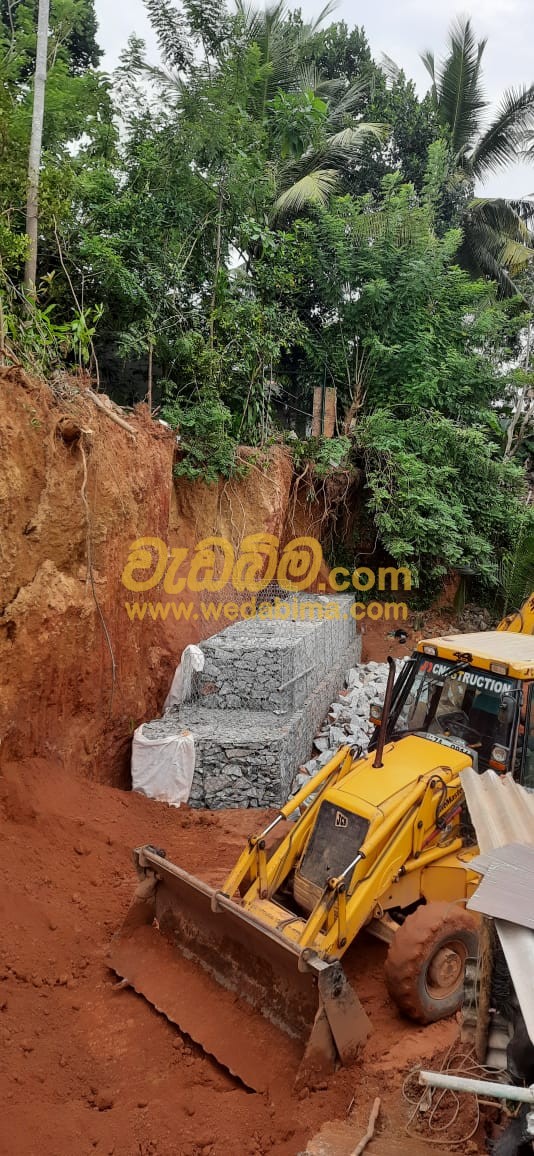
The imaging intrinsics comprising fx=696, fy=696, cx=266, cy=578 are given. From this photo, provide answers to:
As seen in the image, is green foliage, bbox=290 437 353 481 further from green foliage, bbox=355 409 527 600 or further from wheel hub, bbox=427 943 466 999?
wheel hub, bbox=427 943 466 999

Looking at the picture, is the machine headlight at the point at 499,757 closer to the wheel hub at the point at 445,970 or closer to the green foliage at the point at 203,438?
the wheel hub at the point at 445,970

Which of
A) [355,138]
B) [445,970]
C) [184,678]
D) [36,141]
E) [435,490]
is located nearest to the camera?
[445,970]

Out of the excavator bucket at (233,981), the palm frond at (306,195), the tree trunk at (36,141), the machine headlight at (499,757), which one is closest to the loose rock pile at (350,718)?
the machine headlight at (499,757)

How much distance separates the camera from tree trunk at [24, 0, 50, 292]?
820cm

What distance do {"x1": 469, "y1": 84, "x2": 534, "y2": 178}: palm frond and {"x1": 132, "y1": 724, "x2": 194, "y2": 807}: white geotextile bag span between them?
21.8 m

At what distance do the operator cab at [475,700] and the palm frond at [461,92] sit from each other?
21.1m

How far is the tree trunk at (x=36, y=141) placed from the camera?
8.20 metres

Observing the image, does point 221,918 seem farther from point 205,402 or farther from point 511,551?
point 511,551

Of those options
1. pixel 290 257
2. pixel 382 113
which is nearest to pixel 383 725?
pixel 290 257

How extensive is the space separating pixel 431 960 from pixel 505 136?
24.8 metres

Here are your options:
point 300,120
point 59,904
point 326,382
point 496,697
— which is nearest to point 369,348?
point 326,382

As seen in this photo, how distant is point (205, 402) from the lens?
35.2 feet

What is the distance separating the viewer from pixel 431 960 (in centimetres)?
451

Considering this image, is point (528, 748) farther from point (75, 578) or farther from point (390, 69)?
point (390, 69)
